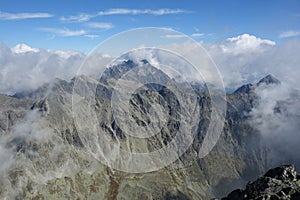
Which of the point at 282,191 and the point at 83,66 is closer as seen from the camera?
the point at 83,66

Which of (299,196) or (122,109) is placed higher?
(122,109)

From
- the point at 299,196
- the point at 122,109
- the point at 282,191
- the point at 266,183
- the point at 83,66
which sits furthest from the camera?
the point at 122,109

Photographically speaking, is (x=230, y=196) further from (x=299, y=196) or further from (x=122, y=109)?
(x=122, y=109)

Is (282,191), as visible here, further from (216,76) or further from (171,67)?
(171,67)

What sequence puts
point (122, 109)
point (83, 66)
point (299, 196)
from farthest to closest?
point (122, 109), point (299, 196), point (83, 66)

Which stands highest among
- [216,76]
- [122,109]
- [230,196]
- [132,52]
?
[132,52]

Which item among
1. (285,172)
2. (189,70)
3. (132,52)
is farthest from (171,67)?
(285,172)
